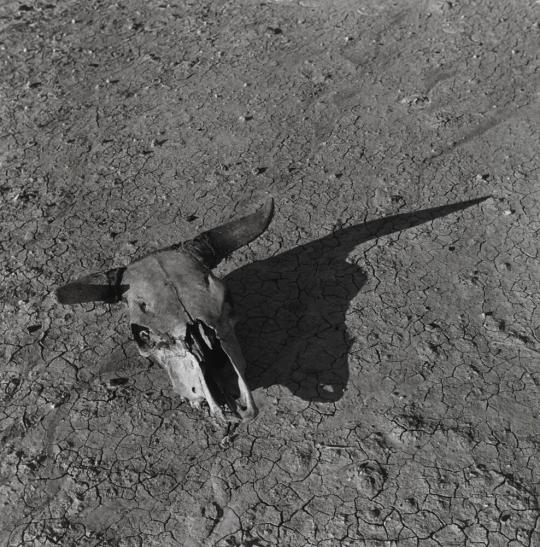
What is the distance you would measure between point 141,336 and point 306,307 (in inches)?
55.8

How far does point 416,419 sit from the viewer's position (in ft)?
17.0

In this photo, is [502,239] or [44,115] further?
[44,115]

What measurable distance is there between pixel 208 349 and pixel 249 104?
3903mm

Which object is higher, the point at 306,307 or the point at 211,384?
the point at 211,384

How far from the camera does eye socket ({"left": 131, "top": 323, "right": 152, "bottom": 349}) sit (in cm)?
528

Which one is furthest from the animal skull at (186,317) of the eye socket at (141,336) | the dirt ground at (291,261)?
the dirt ground at (291,261)

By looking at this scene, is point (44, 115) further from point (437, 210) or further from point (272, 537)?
point (272, 537)

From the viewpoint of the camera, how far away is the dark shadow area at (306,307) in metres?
5.54

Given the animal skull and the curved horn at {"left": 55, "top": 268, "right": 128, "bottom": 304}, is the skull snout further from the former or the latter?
the curved horn at {"left": 55, "top": 268, "right": 128, "bottom": 304}

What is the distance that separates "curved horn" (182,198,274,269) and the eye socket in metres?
0.78

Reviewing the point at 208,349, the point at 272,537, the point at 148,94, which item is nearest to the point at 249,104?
the point at 148,94

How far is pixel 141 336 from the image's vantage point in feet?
17.5

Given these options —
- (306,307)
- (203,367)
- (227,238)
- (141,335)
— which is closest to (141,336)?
(141,335)

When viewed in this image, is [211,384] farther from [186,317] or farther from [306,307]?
[306,307]
